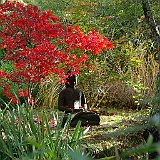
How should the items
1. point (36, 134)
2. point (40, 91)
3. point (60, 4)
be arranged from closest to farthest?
point (36, 134) → point (40, 91) → point (60, 4)

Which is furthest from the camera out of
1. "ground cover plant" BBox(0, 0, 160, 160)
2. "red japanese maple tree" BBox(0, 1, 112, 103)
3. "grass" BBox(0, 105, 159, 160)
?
"red japanese maple tree" BBox(0, 1, 112, 103)

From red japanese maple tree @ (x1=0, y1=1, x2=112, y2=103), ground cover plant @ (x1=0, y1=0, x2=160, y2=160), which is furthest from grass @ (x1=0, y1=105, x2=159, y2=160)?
red japanese maple tree @ (x1=0, y1=1, x2=112, y2=103)

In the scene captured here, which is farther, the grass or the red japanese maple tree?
the red japanese maple tree

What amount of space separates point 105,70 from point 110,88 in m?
0.41

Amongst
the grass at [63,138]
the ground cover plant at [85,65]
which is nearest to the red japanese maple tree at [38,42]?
the ground cover plant at [85,65]

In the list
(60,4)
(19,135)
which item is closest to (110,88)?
(60,4)

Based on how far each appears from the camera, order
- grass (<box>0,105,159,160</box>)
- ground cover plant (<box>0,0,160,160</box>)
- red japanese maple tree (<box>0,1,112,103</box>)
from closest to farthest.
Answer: grass (<box>0,105,159,160</box>)
ground cover plant (<box>0,0,160,160</box>)
red japanese maple tree (<box>0,1,112,103</box>)

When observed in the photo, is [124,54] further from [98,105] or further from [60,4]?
[60,4]

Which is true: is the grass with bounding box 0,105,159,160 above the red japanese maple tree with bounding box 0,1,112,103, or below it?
below

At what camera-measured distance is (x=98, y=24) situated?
28.5ft

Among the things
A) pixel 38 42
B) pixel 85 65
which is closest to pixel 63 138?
pixel 38 42

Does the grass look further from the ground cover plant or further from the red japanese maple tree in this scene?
the red japanese maple tree

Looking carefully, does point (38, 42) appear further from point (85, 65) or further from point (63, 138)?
point (85, 65)

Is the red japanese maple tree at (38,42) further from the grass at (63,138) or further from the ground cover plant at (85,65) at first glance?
the grass at (63,138)
